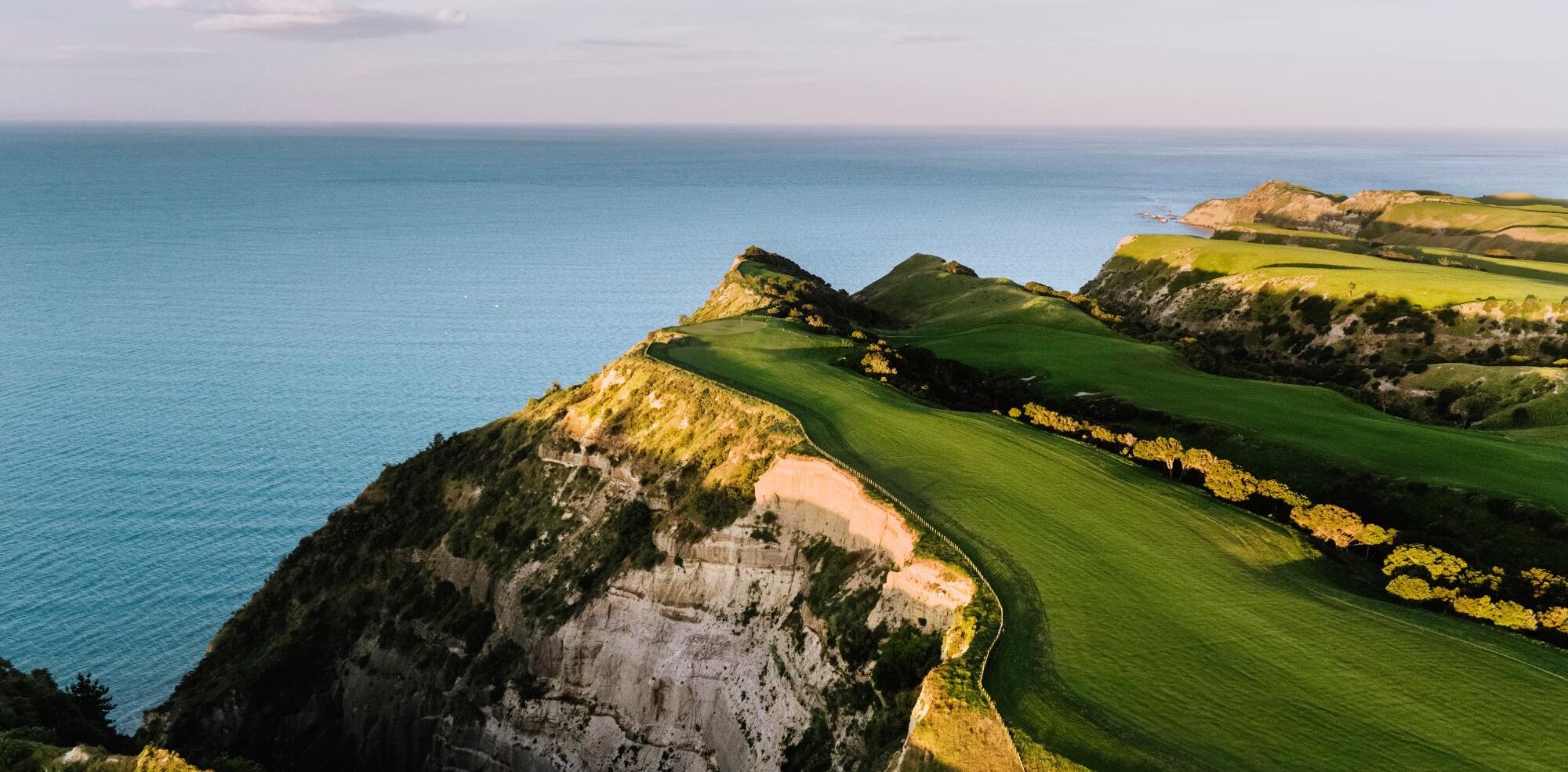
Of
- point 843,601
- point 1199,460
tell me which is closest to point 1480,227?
point 1199,460

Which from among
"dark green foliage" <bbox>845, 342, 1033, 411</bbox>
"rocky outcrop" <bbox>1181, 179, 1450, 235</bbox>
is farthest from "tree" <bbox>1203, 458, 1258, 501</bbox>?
"rocky outcrop" <bbox>1181, 179, 1450, 235</bbox>

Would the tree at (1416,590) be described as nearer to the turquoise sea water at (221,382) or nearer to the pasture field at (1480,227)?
the turquoise sea water at (221,382)

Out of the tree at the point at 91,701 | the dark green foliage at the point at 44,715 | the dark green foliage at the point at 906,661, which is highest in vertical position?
the dark green foliage at the point at 906,661

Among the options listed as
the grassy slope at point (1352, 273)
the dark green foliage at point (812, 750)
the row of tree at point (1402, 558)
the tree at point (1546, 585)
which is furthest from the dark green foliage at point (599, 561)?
the grassy slope at point (1352, 273)

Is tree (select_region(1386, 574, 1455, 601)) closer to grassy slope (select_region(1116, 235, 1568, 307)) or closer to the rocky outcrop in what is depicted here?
grassy slope (select_region(1116, 235, 1568, 307))

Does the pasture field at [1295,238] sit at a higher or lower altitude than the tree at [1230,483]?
higher

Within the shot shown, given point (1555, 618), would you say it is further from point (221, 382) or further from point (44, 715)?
point (221, 382)

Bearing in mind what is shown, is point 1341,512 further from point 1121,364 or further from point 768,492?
point 1121,364
